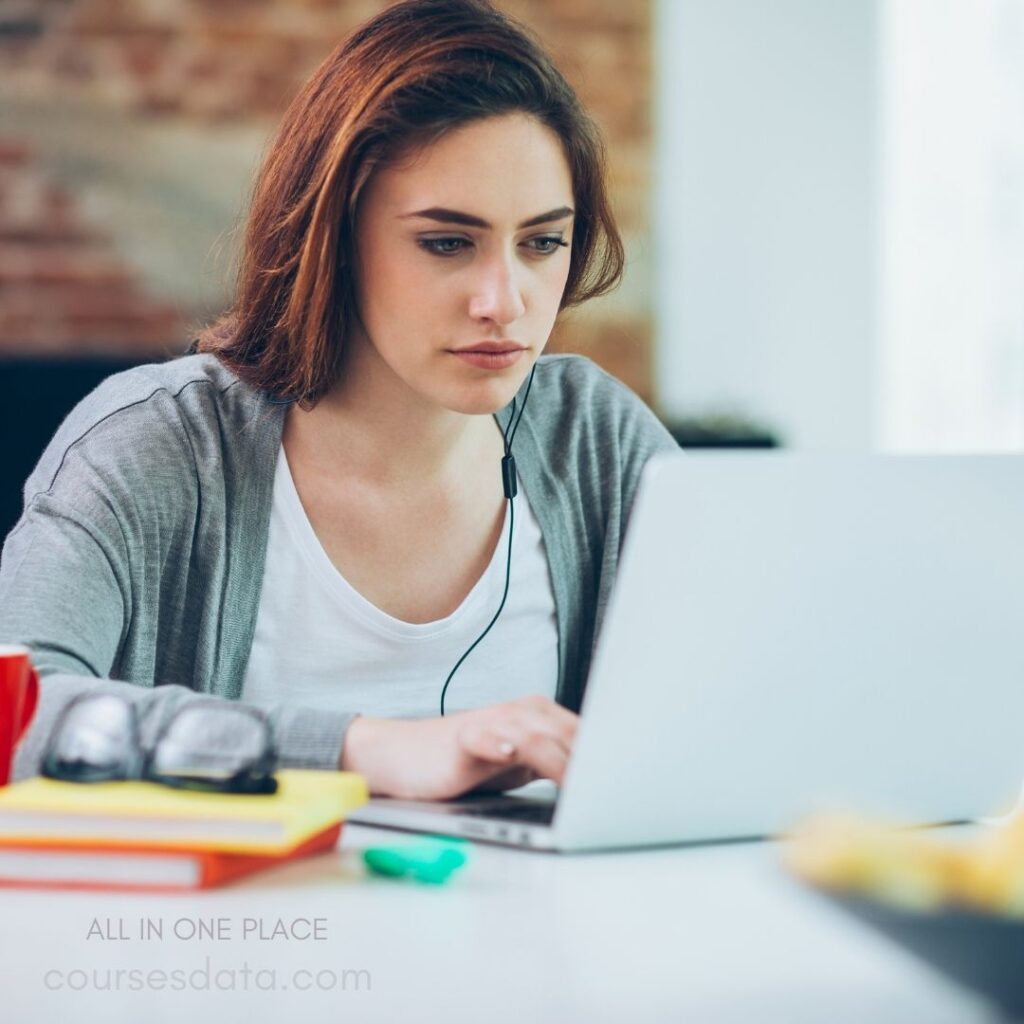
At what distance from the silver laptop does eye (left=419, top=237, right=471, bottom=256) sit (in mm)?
580

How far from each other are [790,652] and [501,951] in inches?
9.6

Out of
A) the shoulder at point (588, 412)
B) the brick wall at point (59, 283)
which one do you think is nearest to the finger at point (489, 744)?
the shoulder at point (588, 412)

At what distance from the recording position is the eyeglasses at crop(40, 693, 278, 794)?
0.82 m

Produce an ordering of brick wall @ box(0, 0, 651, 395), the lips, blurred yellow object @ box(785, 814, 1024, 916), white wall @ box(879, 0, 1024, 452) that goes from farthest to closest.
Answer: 1. brick wall @ box(0, 0, 651, 395)
2. white wall @ box(879, 0, 1024, 452)
3. the lips
4. blurred yellow object @ box(785, 814, 1024, 916)

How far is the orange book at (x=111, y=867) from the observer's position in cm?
81

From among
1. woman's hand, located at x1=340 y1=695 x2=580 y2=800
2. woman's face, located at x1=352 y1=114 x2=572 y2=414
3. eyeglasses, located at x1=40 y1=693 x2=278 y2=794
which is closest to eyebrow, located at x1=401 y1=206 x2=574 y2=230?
woman's face, located at x1=352 y1=114 x2=572 y2=414

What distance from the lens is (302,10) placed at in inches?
151

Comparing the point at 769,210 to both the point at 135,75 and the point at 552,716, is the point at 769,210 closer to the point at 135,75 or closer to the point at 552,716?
the point at 135,75

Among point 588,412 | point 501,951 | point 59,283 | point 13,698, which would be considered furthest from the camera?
point 59,283

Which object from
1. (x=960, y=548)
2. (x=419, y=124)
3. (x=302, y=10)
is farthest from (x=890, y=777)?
(x=302, y=10)

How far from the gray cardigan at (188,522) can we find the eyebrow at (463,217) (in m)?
0.29

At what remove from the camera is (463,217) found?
1.33 m

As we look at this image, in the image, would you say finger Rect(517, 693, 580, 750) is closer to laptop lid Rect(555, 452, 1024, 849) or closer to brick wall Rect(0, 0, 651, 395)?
laptop lid Rect(555, 452, 1024, 849)

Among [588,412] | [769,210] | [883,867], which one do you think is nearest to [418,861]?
[883,867]
